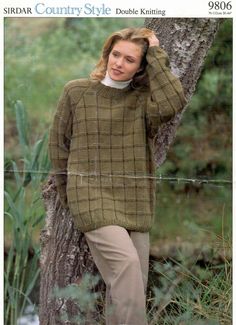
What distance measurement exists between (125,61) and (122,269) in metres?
0.36

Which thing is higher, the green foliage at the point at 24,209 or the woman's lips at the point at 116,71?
the woman's lips at the point at 116,71

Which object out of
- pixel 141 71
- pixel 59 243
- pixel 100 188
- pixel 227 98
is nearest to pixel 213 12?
pixel 141 71

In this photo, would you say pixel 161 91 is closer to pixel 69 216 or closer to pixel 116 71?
pixel 116 71

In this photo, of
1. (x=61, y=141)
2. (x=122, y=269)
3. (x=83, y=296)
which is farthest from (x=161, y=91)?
(x=83, y=296)

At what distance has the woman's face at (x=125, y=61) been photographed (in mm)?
1376

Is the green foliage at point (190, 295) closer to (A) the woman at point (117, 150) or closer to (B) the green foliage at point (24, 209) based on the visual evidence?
(A) the woman at point (117, 150)

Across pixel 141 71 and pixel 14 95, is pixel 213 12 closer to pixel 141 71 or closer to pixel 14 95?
pixel 141 71

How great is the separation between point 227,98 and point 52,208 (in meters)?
0.98

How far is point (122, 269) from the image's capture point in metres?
1.34

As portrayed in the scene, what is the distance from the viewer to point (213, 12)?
4.82 ft

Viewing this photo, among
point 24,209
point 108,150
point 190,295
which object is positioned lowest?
point 190,295

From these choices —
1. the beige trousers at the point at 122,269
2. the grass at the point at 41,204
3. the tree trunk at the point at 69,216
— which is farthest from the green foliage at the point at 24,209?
the beige trousers at the point at 122,269

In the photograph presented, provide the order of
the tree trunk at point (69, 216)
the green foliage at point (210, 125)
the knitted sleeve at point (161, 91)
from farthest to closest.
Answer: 1. the green foliage at point (210, 125)
2. the tree trunk at point (69, 216)
3. the knitted sleeve at point (161, 91)

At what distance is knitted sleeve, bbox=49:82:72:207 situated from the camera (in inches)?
55.6
